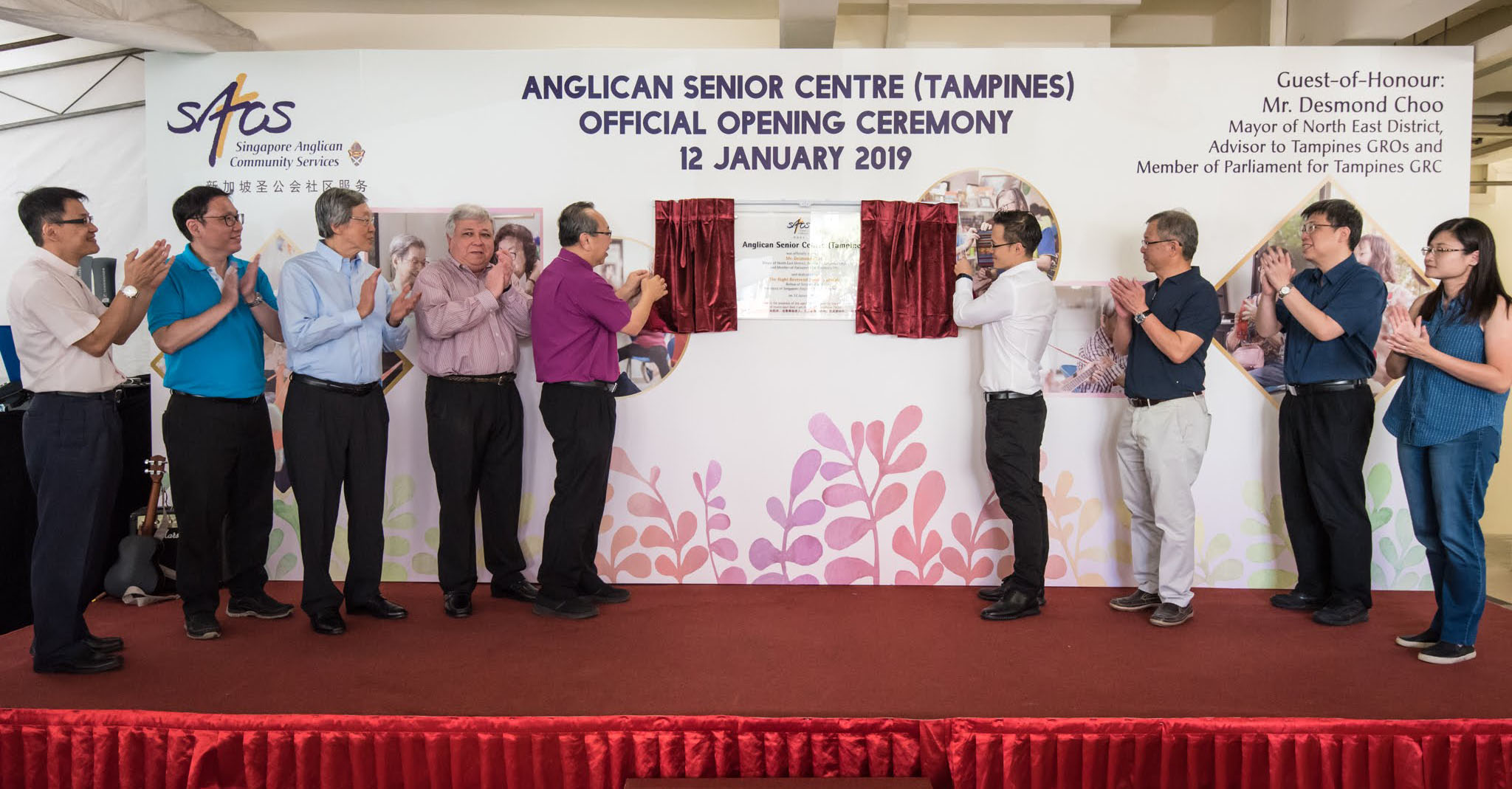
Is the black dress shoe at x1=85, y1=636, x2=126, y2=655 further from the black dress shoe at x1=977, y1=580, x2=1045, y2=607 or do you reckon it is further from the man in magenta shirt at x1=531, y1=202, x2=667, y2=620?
the black dress shoe at x1=977, y1=580, x2=1045, y2=607

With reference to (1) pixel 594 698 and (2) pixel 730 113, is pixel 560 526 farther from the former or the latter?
(2) pixel 730 113

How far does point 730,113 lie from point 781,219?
60 cm

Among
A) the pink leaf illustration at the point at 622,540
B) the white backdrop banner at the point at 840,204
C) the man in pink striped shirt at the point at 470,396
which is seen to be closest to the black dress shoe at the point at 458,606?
the man in pink striped shirt at the point at 470,396

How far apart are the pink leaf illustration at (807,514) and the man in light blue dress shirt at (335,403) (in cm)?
195

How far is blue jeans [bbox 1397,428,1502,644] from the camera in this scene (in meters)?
3.53

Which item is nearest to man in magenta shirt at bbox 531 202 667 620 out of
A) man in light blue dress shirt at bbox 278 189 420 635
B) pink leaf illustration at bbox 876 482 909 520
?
man in light blue dress shirt at bbox 278 189 420 635

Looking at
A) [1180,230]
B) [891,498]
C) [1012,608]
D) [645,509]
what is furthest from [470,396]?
[1180,230]

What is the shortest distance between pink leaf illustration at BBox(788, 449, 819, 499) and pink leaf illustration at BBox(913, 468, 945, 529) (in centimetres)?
54

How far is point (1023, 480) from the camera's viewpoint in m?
4.21

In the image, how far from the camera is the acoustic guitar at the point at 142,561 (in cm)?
442

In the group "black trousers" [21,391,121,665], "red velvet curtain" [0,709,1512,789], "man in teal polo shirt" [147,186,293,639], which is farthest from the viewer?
"man in teal polo shirt" [147,186,293,639]

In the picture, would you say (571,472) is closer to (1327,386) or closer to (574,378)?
(574,378)

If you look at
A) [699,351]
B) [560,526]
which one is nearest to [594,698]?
[560,526]

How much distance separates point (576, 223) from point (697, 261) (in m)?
0.77
